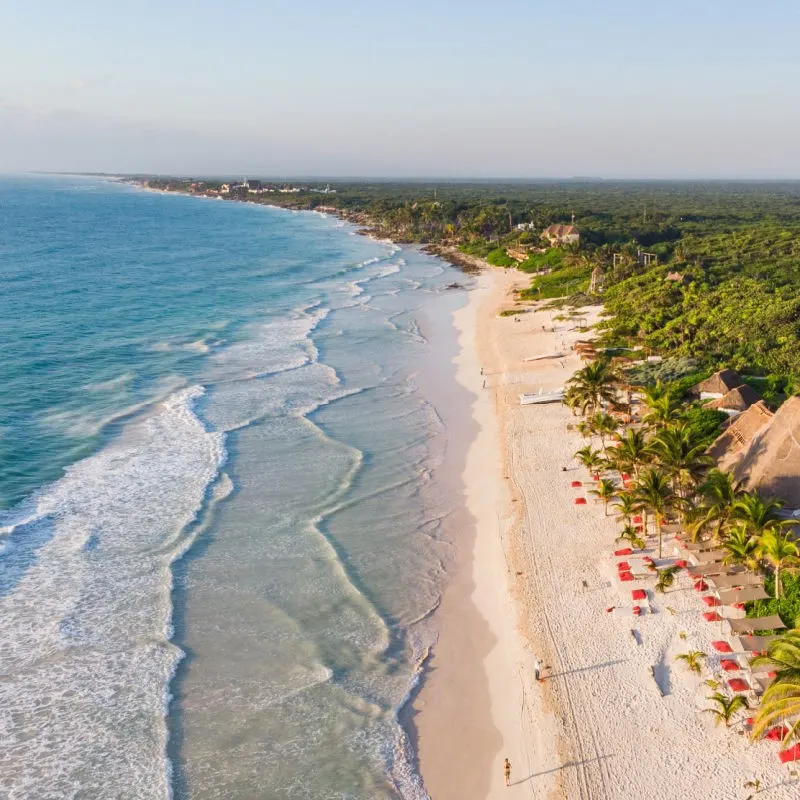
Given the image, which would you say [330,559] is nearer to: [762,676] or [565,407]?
[762,676]

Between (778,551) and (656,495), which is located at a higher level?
(778,551)

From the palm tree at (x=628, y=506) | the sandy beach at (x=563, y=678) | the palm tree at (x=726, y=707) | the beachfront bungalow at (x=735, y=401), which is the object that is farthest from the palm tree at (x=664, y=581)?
the beachfront bungalow at (x=735, y=401)

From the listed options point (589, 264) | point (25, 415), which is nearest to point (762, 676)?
point (25, 415)

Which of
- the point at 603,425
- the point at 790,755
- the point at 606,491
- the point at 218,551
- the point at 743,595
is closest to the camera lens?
the point at 790,755

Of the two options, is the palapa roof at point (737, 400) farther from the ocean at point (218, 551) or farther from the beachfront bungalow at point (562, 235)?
the beachfront bungalow at point (562, 235)

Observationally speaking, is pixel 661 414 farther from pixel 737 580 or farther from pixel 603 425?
pixel 737 580

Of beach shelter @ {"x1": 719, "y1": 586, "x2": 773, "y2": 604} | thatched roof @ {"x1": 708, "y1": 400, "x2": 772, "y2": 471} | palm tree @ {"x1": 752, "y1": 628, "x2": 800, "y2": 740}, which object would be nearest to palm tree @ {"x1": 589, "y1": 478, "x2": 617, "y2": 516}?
thatched roof @ {"x1": 708, "y1": 400, "x2": 772, "y2": 471}

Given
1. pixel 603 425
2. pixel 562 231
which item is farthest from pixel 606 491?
pixel 562 231
